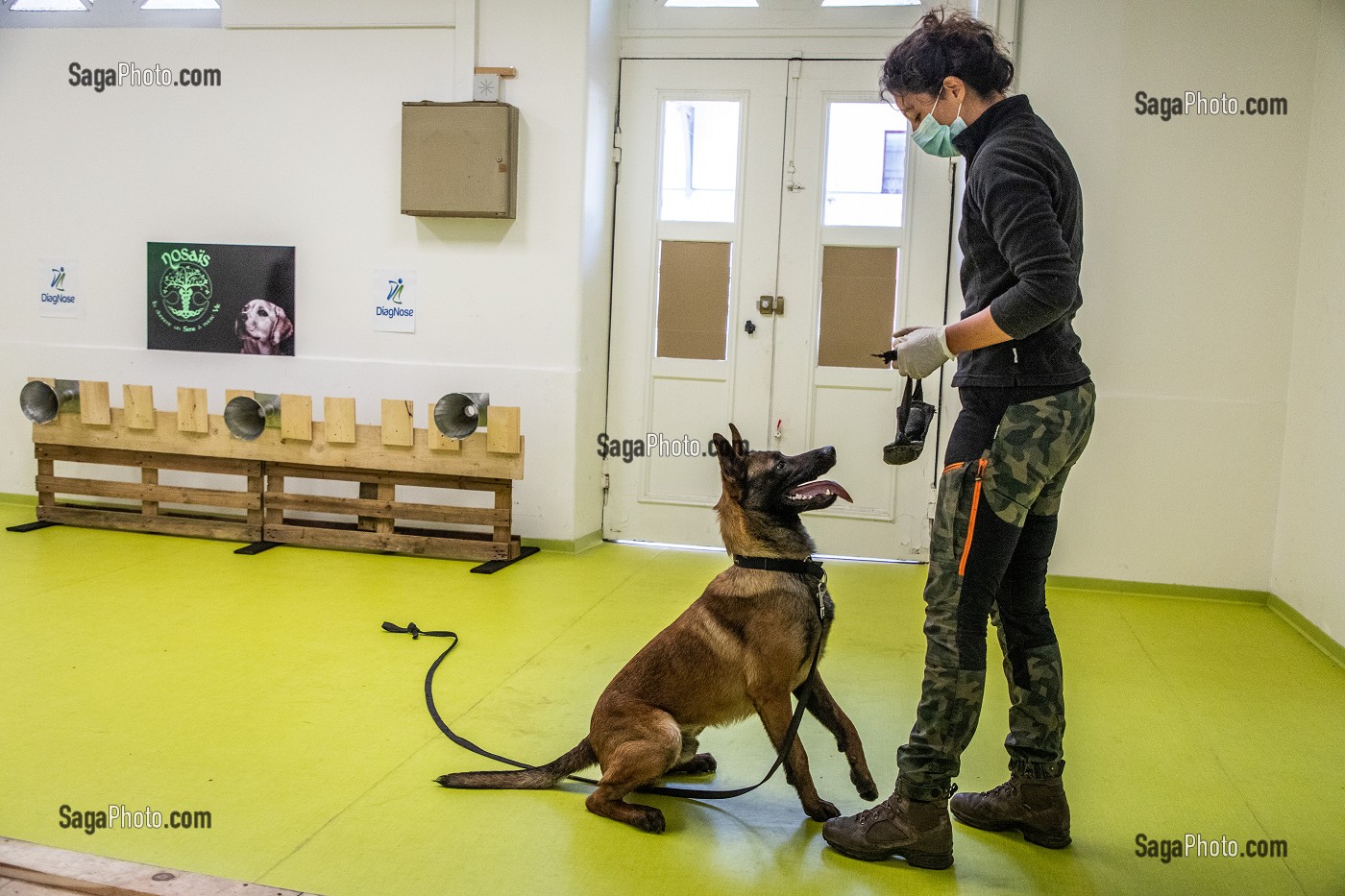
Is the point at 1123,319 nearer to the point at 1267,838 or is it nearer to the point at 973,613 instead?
the point at 1267,838

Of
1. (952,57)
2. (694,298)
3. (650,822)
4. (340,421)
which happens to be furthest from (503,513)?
(952,57)

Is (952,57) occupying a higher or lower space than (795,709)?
higher

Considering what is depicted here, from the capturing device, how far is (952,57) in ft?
7.20

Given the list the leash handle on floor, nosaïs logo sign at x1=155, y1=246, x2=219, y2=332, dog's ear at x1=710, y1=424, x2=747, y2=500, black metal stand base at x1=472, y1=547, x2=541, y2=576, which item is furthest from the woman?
nosaïs logo sign at x1=155, y1=246, x2=219, y2=332

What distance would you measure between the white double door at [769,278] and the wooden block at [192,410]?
2241 mm

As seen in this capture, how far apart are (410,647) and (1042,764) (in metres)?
2.40

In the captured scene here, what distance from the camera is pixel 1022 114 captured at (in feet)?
7.13

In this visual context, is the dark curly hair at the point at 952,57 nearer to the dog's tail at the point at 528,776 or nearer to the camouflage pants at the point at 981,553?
the camouflage pants at the point at 981,553

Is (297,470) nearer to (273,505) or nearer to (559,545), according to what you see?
(273,505)

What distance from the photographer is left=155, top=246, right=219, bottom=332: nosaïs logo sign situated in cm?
600

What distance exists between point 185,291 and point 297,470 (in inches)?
56.0

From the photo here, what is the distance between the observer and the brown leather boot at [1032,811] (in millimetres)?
2395

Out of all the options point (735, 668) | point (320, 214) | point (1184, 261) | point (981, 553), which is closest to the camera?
point (981, 553)

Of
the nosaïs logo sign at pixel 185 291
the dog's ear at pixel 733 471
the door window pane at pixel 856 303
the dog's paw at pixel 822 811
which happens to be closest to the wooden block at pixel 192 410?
the nosaïs logo sign at pixel 185 291
